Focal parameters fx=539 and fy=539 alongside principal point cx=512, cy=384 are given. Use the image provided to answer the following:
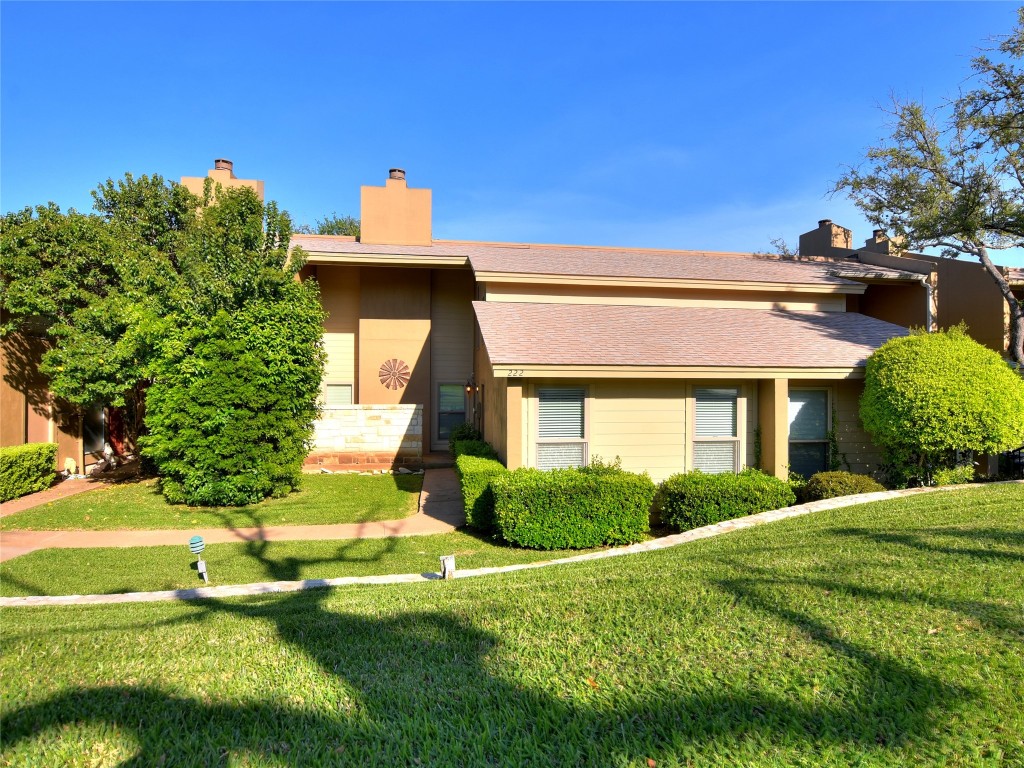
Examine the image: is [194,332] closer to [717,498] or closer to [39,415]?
[39,415]

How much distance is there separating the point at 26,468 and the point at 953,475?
17.6 metres

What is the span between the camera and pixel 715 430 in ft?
31.6

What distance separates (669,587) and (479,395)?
10.1 metres

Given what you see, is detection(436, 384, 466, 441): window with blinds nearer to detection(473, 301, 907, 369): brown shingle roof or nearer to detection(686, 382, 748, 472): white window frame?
detection(473, 301, 907, 369): brown shingle roof

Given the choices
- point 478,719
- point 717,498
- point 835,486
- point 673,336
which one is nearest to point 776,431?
point 835,486

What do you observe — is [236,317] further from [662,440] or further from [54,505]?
[662,440]

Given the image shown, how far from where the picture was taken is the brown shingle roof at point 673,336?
905 cm

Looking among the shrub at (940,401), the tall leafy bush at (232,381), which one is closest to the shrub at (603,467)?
the shrub at (940,401)

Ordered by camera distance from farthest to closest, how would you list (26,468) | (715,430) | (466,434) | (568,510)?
(466,434) → (26,468) → (715,430) → (568,510)

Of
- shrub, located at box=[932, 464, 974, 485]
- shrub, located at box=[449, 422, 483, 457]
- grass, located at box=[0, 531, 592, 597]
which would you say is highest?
shrub, located at box=[449, 422, 483, 457]

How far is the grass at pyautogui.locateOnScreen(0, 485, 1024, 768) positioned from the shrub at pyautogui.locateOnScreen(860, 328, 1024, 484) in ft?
14.0

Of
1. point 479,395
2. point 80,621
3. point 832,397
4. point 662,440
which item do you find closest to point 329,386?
point 479,395

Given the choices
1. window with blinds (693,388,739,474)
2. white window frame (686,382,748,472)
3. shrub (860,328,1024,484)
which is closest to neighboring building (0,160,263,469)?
white window frame (686,382,748,472)

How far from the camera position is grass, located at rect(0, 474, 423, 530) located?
942 cm
